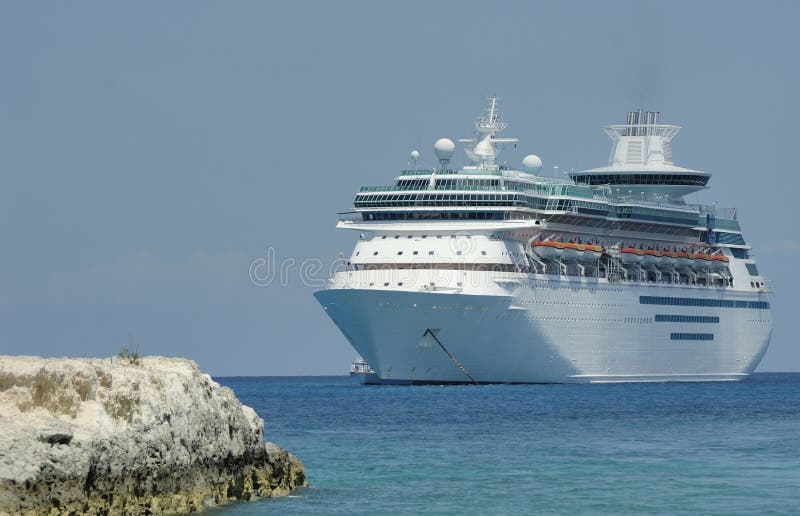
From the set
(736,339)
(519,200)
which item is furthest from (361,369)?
(519,200)

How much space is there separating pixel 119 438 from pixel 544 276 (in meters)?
47.2

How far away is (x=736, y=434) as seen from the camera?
4028 centimetres

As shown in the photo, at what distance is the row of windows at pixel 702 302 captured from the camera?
76794mm

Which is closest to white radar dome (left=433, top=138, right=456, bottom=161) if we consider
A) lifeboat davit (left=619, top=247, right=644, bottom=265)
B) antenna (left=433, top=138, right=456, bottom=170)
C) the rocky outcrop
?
antenna (left=433, top=138, right=456, bottom=170)

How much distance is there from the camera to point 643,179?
83375mm

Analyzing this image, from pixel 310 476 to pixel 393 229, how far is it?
1421 inches

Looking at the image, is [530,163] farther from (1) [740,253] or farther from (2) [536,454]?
(2) [536,454]

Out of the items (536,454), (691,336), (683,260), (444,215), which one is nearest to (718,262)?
(683,260)

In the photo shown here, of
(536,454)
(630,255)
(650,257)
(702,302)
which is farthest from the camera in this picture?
(702,302)

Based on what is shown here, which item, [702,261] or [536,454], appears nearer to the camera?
[536,454]

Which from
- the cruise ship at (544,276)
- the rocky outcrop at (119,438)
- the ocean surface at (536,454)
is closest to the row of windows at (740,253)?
the cruise ship at (544,276)

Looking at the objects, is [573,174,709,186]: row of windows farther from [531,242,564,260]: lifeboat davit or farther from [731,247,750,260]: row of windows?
[531,242,564,260]: lifeboat davit

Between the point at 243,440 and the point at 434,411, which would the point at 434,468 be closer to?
the point at 243,440

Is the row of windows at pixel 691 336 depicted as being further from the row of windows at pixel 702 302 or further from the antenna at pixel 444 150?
the antenna at pixel 444 150
